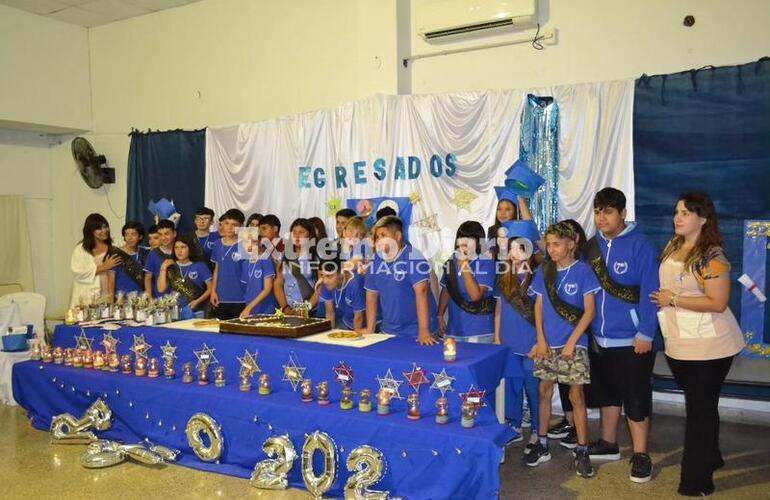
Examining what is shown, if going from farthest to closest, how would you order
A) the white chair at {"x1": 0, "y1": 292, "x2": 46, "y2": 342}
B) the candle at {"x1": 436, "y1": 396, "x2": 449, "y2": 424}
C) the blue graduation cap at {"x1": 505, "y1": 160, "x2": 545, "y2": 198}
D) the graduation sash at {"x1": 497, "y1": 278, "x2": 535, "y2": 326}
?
the white chair at {"x1": 0, "y1": 292, "x2": 46, "y2": 342} < the blue graduation cap at {"x1": 505, "y1": 160, "x2": 545, "y2": 198} < the graduation sash at {"x1": 497, "y1": 278, "x2": 535, "y2": 326} < the candle at {"x1": 436, "y1": 396, "x2": 449, "y2": 424}

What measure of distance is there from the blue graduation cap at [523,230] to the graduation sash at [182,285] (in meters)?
2.40

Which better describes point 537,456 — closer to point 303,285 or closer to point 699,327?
point 699,327

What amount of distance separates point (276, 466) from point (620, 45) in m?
3.76

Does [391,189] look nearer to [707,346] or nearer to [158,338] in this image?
[158,338]

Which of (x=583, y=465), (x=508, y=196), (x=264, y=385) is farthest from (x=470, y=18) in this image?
(x=583, y=465)

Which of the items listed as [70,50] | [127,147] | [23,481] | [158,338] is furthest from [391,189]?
[70,50]

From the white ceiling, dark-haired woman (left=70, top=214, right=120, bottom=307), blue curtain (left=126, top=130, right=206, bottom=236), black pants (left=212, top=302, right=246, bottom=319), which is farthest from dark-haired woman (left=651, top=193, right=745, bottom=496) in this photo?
the white ceiling

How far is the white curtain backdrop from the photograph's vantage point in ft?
14.3

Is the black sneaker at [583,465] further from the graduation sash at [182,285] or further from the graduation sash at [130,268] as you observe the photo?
the graduation sash at [130,268]

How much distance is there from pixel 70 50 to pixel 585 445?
7020mm

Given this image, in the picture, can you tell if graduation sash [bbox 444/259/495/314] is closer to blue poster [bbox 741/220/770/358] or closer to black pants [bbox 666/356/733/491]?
black pants [bbox 666/356/733/491]

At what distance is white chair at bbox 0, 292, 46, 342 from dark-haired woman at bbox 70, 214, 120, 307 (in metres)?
0.61

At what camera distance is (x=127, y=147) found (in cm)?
703

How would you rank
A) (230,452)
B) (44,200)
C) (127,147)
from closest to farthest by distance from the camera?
(230,452) → (127,147) → (44,200)
